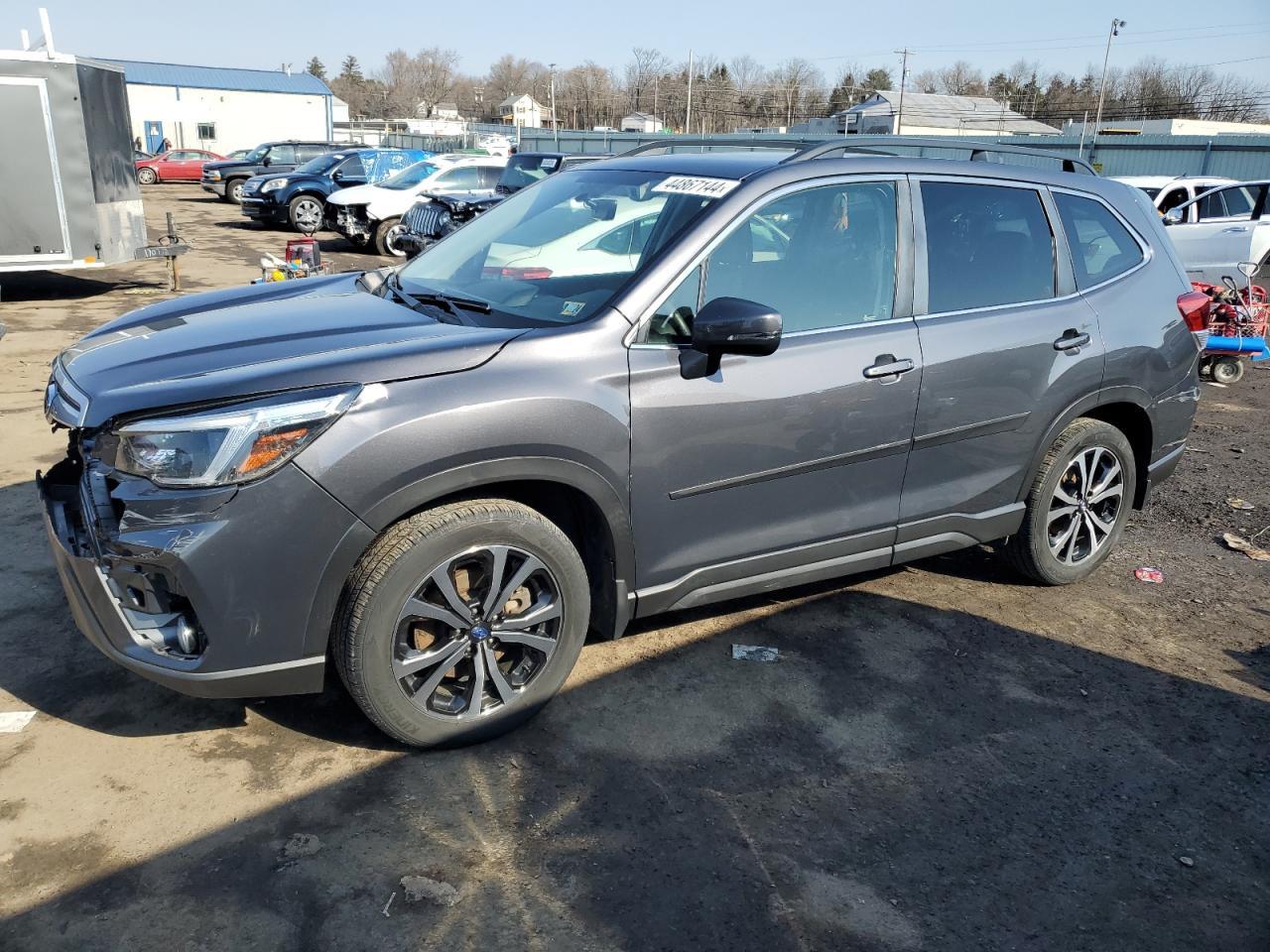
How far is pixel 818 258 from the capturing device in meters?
3.76

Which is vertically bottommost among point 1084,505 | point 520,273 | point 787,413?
point 1084,505

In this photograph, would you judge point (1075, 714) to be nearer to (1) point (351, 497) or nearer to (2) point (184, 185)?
(1) point (351, 497)

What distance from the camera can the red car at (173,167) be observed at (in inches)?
1374

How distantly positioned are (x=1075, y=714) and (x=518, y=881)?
222 centimetres

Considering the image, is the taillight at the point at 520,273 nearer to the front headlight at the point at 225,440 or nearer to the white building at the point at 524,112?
the front headlight at the point at 225,440

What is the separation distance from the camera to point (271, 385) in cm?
286

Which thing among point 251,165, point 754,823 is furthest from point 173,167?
point 754,823

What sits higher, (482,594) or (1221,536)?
(482,594)

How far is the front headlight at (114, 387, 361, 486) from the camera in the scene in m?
2.78

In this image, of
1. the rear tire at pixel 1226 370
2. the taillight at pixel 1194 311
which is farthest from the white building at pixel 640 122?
the taillight at pixel 1194 311

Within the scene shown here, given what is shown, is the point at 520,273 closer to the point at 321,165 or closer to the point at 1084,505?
the point at 1084,505

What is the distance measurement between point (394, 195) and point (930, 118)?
61411 mm

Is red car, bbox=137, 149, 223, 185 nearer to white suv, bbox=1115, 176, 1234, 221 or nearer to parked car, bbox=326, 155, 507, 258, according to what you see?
parked car, bbox=326, 155, 507, 258

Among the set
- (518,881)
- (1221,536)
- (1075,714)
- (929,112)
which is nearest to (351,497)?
(518,881)
